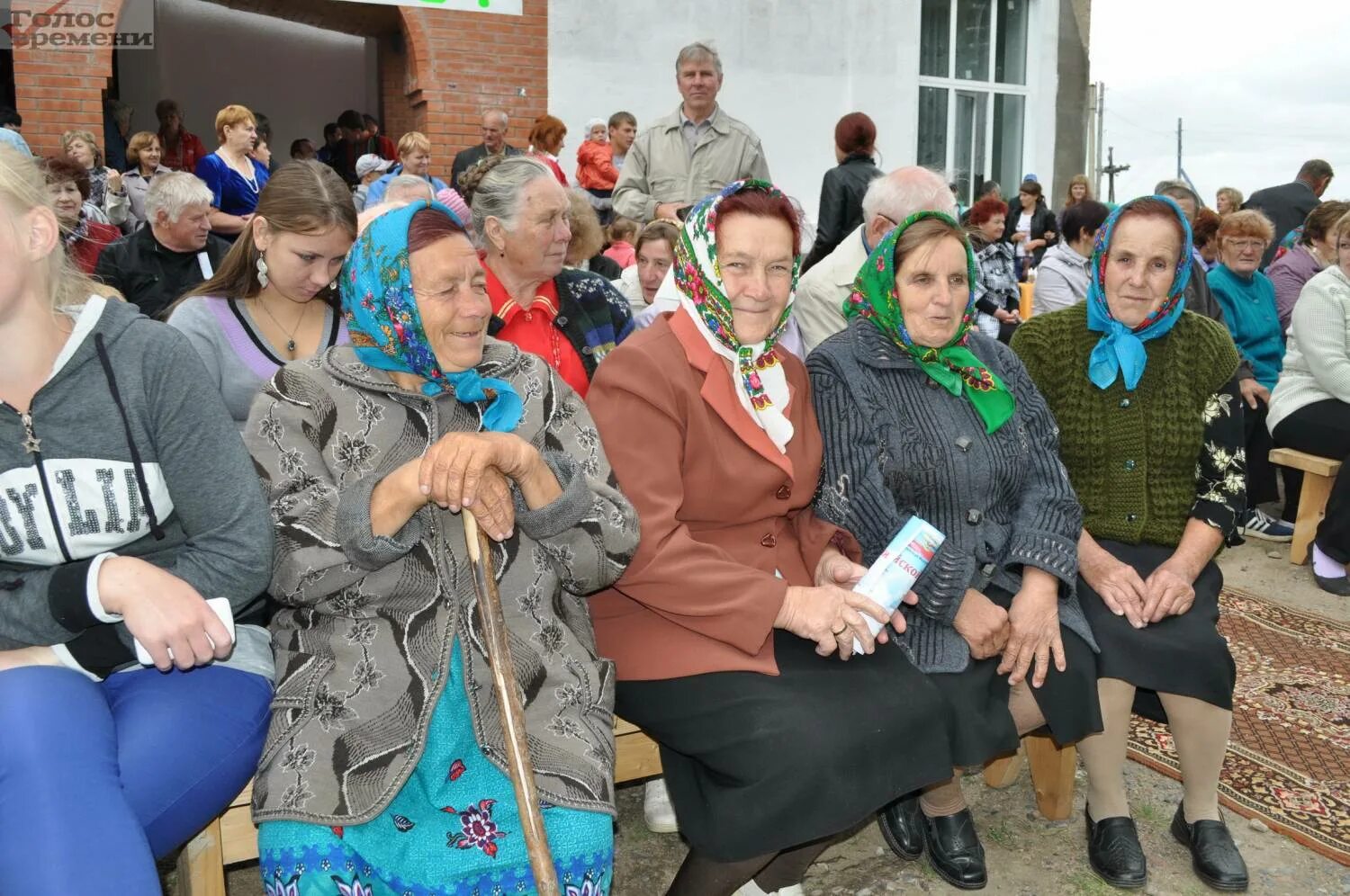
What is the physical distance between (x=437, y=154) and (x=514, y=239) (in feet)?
22.7

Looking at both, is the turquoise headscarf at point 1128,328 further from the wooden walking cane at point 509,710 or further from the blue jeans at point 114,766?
the blue jeans at point 114,766

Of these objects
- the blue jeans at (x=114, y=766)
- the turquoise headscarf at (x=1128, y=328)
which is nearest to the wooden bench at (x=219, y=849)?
the blue jeans at (x=114, y=766)

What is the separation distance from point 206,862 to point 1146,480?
7.86 feet

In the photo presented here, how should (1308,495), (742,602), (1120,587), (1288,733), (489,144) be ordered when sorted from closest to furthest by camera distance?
(742,602) < (1120,587) < (1288,733) < (1308,495) < (489,144)

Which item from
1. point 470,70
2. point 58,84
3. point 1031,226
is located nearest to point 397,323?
point 470,70

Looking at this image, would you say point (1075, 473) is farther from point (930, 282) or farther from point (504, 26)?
point (504, 26)

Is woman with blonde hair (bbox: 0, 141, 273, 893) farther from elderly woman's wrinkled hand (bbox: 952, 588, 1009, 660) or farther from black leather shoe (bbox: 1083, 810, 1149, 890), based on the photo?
black leather shoe (bbox: 1083, 810, 1149, 890)

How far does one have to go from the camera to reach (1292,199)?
28.8 feet

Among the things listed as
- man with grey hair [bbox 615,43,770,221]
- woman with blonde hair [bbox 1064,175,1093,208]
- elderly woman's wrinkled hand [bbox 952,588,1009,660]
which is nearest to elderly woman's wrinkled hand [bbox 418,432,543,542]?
elderly woman's wrinkled hand [bbox 952,588,1009,660]

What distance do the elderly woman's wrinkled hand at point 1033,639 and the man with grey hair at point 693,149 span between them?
3386mm

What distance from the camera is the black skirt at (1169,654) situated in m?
2.67

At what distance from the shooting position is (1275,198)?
8859mm

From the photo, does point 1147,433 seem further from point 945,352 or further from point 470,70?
point 470,70

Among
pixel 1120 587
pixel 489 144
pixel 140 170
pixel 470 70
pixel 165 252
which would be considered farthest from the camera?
pixel 470 70
